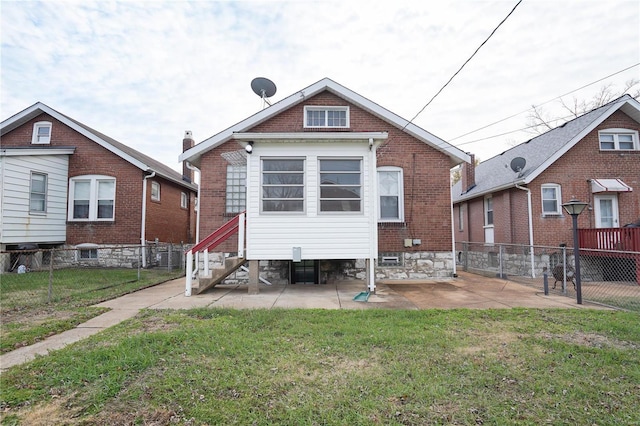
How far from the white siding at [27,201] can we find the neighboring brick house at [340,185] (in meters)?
6.27

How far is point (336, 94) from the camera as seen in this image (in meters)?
10.9

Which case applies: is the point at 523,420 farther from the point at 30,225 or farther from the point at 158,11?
the point at 30,225

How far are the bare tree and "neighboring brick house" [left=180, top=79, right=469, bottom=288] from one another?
15253 mm

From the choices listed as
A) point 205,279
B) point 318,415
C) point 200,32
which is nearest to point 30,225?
point 205,279

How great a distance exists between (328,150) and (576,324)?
5.93 metres

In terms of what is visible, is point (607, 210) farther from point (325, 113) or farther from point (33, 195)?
point (33, 195)

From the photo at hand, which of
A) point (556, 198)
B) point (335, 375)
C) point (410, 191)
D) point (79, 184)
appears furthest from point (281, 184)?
point (556, 198)

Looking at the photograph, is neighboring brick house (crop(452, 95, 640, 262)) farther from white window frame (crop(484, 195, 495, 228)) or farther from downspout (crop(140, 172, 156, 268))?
downspout (crop(140, 172, 156, 268))

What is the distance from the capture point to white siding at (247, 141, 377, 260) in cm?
780

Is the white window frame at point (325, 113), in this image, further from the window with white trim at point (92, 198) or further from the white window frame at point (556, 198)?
the window with white trim at point (92, 198)

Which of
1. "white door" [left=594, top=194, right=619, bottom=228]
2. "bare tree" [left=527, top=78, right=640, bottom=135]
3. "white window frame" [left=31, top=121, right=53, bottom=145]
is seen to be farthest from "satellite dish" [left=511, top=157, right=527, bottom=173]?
"white window frame" [left=31, top=121, right=53, bottom=145]

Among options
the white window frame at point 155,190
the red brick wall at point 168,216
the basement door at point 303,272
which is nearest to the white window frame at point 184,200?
the red brick wall at point 168,216

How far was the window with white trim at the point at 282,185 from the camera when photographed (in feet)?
26.0

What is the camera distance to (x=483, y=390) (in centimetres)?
302
